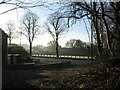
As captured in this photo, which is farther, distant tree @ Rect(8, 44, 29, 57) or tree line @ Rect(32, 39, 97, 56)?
tree line @ Rect(32, 39, 97, 56)

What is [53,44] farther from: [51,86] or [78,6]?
[51,86]

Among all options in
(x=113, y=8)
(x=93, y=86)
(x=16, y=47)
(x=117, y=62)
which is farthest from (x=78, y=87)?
(x=16, y=47)

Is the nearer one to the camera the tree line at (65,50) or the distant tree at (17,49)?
the distant tree at (17,49)

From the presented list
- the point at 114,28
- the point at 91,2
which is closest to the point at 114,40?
the point at 114,28

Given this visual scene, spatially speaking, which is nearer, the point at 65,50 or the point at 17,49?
the point at 17,49

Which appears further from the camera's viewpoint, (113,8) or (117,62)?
(113,8)

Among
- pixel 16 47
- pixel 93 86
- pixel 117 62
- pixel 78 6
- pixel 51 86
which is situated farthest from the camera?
pixel 16 47

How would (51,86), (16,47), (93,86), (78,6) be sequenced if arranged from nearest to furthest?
1. (93,86)
2. (51,86)
3. (78,6)
4. (16,47)

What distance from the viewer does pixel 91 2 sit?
16672 mm

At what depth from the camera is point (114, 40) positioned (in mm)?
15391

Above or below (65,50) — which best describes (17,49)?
above

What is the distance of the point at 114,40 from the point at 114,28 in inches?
40.9

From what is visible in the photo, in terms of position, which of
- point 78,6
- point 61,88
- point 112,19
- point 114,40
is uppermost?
point 78,6

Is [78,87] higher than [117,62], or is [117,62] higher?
[117,62]
